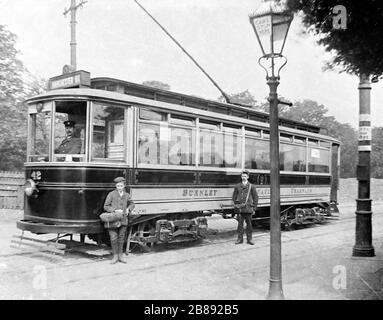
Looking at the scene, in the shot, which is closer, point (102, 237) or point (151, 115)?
point (151, 115)

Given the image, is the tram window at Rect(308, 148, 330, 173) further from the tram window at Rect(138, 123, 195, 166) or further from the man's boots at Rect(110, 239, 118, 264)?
the man's boots at Rect(110, 239, 118, 264)

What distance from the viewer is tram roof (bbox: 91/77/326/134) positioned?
9022 mm

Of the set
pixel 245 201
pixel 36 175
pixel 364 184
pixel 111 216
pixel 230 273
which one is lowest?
pixel 230 273

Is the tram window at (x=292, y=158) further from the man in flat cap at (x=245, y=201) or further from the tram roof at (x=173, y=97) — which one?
the man in flat cap at (x=245, y=201)

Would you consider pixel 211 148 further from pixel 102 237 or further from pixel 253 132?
pixel 102 237

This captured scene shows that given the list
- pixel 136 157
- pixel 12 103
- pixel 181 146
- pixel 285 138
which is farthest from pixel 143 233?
pixel 12 103

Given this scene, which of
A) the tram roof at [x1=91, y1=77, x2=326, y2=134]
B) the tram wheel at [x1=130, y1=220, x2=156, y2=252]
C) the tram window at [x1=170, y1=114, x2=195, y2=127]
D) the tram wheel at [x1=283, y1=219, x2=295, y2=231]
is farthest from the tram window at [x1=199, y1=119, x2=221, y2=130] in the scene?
the tram wheel at [x1=283, y1=219, x2=295, y2=231]

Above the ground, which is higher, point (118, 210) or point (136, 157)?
point (136, 157)

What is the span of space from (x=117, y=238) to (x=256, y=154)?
195 inches

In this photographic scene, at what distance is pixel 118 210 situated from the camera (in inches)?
318

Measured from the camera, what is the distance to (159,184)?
30.2 feet

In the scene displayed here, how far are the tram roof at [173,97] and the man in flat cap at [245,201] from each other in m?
1.72

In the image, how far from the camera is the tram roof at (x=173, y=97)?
9.02 m
